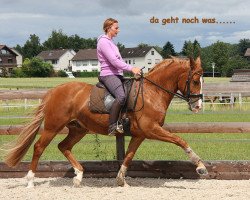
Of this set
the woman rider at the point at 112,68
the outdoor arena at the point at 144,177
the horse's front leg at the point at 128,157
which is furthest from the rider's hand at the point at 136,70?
the outdoor arena at the point at 144,177

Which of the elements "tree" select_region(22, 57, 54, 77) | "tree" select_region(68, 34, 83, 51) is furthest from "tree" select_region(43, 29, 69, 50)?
"tree" select_region(22, 57, 54, 77)

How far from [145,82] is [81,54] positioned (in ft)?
419

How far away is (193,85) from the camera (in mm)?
6727

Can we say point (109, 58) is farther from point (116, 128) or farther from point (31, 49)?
point (31, 49)

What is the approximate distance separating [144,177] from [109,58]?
2.35 m

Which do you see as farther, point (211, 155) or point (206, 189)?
point (211, 155)

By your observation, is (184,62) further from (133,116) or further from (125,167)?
(125,167)

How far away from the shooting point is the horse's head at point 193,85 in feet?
21.7

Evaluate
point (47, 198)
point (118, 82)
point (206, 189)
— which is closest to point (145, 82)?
point (118, 82)

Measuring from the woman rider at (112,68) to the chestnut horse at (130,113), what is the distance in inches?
9.0

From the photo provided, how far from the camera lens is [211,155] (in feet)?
34.3

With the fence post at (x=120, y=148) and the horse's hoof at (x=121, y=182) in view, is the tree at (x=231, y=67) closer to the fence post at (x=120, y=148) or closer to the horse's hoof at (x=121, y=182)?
the fence post at (x=120, y=148)

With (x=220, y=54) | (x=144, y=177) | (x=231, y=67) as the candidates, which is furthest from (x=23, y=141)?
(x=220, y=54)

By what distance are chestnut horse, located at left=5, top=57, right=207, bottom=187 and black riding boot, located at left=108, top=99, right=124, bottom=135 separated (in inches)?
6.6
